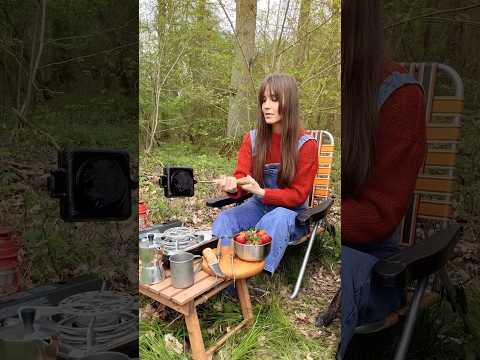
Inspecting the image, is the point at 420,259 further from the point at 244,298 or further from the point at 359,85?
the point at 244,298

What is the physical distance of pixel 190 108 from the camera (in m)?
0.71

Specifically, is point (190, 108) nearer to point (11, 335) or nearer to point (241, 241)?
point (241, 241)

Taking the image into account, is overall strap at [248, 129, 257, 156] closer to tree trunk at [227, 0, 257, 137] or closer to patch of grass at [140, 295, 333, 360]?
tree trunk at [227, 0, 257, 137]

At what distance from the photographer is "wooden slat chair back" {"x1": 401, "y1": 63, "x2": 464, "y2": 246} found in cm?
45

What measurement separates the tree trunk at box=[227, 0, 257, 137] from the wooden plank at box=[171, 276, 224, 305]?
34 cm

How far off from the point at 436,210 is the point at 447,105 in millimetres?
154

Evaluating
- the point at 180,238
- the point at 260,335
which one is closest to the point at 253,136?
the point at 180,238

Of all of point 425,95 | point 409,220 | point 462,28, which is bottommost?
point 409,220

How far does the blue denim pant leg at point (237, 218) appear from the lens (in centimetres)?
77

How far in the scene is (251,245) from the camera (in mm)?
769

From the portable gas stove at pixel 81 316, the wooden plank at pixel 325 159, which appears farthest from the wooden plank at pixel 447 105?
the portable gas stove at pixel 81 316

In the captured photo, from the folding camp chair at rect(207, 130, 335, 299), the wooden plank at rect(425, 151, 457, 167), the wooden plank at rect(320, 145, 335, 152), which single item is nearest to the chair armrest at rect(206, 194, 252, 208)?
the folding camp chair at rect(207, 130, 335, 299)

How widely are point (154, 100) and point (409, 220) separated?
501 mm

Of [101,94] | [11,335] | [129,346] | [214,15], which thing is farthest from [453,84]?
[11,335]
